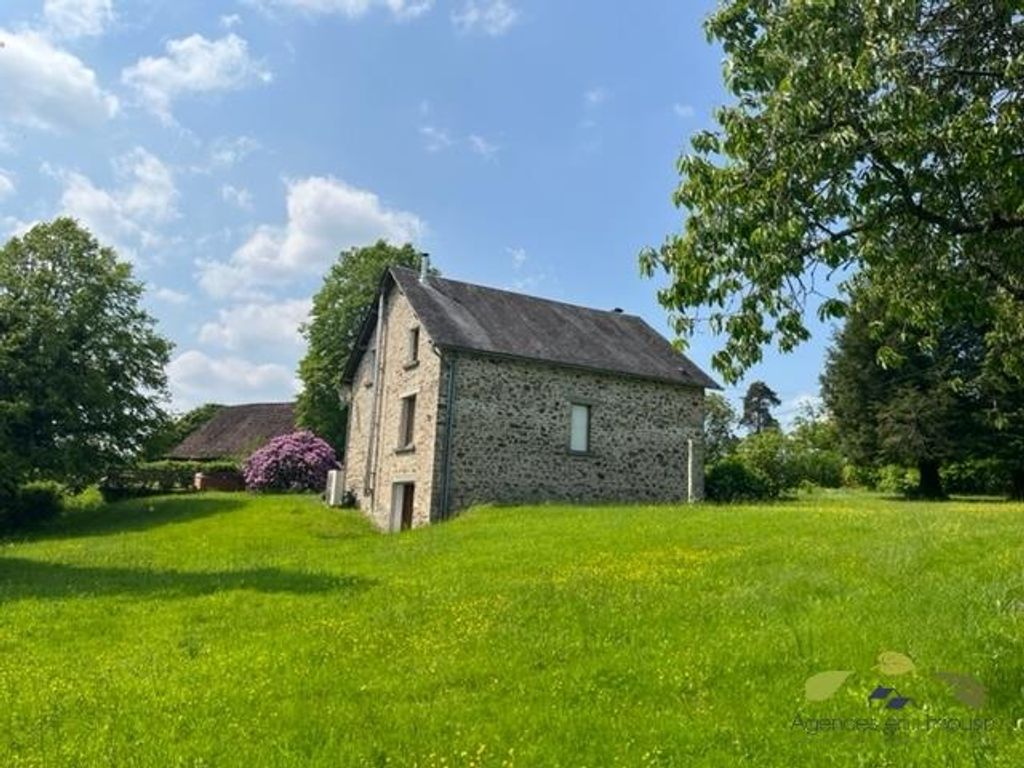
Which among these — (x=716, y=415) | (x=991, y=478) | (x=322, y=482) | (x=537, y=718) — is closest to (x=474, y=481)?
(x=322, y=482)

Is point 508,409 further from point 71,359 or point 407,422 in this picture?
point 71,359

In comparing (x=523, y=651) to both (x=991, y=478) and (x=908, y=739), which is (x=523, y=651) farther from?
(x=991, y=478)

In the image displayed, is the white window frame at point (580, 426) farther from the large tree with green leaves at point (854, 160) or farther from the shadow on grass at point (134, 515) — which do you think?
the large tree with green leaves at point (854, 160)

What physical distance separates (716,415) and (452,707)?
6422 centimetres

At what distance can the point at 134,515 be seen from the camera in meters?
28.0

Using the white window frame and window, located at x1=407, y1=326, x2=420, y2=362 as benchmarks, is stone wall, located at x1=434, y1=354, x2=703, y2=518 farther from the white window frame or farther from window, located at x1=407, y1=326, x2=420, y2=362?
window, located at x1=407, y1=326, x2=420, y2=362

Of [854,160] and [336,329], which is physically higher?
[336,329]

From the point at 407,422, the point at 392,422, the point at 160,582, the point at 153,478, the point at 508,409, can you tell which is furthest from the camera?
the point at 153,478

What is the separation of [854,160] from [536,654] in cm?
486

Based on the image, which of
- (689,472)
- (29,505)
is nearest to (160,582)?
(689,472)

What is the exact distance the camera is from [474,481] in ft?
75.6

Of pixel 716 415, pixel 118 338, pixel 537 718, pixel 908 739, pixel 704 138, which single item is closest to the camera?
pixel 908 739

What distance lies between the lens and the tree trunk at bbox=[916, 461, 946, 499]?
3531cm

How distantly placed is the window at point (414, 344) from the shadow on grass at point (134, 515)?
8.02 meters
